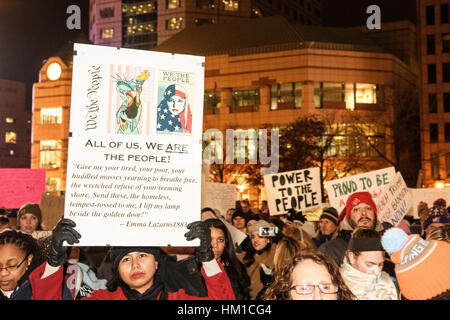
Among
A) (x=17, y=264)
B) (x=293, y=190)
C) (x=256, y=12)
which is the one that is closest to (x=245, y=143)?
(x=293, y=190)

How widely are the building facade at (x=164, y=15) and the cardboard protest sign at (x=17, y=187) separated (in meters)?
83.7

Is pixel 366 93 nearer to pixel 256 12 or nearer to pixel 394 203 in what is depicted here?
pixel 256 12

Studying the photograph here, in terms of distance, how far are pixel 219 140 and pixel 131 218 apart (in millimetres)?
52552

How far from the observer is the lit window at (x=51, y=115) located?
67938mm

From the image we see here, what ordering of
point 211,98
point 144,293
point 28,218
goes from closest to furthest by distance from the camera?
point 144,293 < point 28,218 < point 211,98

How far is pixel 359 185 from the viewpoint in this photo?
32.4ft

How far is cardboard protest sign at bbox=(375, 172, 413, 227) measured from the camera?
924cm

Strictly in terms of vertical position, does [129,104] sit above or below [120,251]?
above

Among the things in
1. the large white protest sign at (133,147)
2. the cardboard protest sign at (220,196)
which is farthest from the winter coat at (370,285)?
the cardboard protest sign at (220,196)

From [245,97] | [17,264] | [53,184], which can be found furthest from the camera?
[53,184]

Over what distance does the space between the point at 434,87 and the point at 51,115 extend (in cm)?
4275

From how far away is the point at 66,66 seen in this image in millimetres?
70062

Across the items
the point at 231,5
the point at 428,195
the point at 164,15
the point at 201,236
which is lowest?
the point at 201,236

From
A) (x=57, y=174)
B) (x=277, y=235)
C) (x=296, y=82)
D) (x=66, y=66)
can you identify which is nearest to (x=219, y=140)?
(x=296, y=82)
